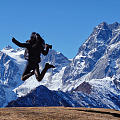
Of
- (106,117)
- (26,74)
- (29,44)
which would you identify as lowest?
(106,117)

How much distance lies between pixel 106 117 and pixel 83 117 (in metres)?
2.06

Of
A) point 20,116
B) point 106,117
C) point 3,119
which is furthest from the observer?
point 106,117

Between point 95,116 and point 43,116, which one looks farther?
point 95,116

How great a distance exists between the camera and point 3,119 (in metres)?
20.3

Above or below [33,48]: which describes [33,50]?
below

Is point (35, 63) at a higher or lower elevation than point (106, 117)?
higher

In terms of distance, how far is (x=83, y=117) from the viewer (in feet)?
76.6

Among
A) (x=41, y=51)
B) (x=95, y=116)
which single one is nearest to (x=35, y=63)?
(x=41, y=51)

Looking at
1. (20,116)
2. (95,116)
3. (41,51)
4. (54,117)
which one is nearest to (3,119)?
(20,116)

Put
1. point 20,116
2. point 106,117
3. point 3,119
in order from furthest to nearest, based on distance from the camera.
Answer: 1. point 106,117
2. point 20,116
3. point 3,119

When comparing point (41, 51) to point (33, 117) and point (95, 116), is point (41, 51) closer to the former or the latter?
point (33, 117)

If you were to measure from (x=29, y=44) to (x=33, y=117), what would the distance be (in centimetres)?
444

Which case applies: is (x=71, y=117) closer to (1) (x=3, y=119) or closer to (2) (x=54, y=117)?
(2) (x=54, y=117)

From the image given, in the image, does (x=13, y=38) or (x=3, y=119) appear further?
(x=13, y=38)
